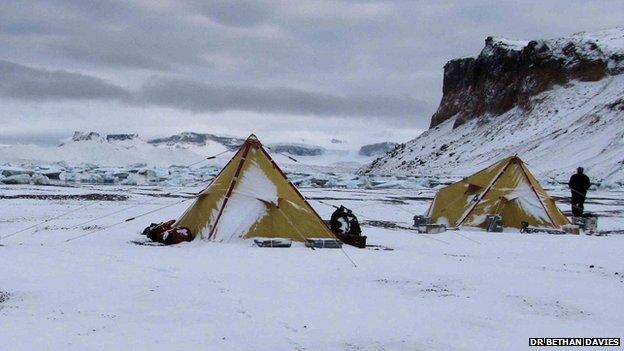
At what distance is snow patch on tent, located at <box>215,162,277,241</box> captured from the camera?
40.5 ft

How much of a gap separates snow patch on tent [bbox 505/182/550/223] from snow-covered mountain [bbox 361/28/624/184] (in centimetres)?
3466

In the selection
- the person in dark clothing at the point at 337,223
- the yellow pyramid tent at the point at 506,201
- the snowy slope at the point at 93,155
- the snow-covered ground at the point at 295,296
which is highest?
the snowy slope at the point at 93,155

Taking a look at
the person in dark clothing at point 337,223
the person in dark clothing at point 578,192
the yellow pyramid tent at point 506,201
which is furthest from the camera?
the person in dark clothing at point 578,192

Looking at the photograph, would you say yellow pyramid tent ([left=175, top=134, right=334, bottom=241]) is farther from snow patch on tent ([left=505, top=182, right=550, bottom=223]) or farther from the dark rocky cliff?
the dark rocky cliff

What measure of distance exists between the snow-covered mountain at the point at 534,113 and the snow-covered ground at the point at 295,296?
42932 mm

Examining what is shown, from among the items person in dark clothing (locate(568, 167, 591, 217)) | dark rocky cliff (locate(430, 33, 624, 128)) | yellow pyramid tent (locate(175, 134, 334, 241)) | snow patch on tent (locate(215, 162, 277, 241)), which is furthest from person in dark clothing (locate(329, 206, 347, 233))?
dark rocky cliff (locate(430, 33, 624, 128))

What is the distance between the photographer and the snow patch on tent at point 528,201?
1691 cm

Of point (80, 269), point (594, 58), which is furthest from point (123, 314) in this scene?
point (594, 58)

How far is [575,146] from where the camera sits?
6294 cm

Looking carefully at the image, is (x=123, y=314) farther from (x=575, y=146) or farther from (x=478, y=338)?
(x=575, y=146)

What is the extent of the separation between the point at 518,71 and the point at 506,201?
8671 cm

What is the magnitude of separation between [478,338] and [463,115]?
340 feet

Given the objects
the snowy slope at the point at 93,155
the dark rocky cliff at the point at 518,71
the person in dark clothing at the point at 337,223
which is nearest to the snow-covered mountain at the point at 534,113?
the dark rocky cliff at the point at 518,71

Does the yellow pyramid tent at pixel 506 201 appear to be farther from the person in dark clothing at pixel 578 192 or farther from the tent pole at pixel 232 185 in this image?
the tent pole at pixel 232 185
